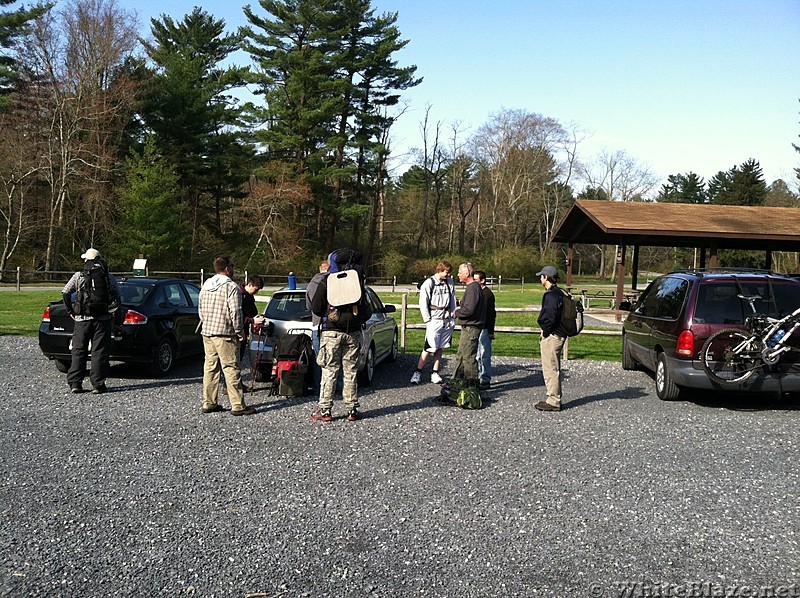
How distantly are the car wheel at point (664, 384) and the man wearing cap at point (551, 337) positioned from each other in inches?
66.5

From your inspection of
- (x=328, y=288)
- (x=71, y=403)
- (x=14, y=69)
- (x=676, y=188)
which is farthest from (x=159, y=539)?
(x=676, y=188)

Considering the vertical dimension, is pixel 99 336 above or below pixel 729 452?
above

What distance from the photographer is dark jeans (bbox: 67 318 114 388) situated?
28.2ft

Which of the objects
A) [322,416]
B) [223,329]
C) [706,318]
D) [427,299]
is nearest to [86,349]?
[223,329]

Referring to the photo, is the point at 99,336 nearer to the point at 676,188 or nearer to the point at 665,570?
the point at 665,570

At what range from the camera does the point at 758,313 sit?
8.41 metres

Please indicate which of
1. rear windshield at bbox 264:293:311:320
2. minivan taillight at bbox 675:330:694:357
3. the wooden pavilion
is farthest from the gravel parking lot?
the wooden pavilion

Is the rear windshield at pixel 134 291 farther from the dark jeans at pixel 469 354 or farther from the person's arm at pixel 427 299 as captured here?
the dark jeans at pixel 469 354

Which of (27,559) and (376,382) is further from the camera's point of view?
(376,382)

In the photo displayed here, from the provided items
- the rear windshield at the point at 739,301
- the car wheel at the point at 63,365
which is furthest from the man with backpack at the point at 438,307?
the car wheel at the point at 63,365

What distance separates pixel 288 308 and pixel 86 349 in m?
2.66

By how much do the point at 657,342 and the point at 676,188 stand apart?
108 meters

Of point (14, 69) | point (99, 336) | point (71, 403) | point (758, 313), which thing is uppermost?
point (14, 69)

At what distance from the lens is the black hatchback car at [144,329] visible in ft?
31.1
